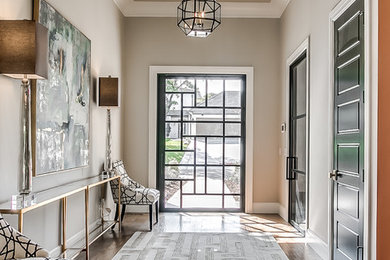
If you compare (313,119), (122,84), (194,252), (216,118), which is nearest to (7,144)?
(194,252)

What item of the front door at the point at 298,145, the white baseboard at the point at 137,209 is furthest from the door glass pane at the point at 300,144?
the white baseboard at the point at 137,209

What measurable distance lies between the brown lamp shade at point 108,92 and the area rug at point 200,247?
1.63 metres

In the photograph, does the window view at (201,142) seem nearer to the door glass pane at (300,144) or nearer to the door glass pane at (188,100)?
the door glass pane at (188,100)

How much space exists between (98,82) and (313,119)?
256cm

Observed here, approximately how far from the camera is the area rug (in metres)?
4.05

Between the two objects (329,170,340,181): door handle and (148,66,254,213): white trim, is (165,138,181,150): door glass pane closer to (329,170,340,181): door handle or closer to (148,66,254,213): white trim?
(148,66,254,213): white trim

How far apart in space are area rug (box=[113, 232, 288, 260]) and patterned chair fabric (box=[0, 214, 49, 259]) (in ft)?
5.89

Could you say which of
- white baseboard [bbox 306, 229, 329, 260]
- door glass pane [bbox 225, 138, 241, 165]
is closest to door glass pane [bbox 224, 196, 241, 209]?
door glass pane [bbox 225, 138, 241, 165]

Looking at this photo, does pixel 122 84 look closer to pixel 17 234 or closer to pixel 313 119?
pixel 313 119

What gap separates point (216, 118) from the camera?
6.61 meters

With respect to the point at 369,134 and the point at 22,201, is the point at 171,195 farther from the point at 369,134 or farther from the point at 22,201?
the point at 369,134

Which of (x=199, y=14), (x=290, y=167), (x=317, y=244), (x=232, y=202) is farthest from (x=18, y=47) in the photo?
(x=232, y=202)

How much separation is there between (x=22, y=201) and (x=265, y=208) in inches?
→ 178

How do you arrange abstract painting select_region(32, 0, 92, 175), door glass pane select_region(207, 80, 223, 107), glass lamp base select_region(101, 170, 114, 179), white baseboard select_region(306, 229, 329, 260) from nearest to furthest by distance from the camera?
abstract painting select_region(32, 0, 92, 175), white baseboard select_region(306, 229, 329, 260), glass lamp base select_region(101, 170, 114, 179), door glass pane select_region(207, 80, 223, 107)
